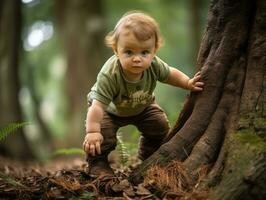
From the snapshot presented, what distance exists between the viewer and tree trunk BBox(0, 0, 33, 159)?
10.8 meters

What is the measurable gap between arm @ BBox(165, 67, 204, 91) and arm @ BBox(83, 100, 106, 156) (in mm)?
851

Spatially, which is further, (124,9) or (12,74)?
(124,9)

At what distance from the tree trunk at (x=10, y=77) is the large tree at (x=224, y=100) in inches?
273

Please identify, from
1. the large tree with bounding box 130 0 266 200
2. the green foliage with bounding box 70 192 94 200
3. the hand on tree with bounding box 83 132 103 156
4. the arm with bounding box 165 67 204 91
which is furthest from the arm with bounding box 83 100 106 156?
the arm with bounding box 165 67 204 91

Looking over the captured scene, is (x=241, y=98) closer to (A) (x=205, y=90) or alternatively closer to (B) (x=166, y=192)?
(A) (x=205, y=90)

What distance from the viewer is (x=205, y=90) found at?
176 inches

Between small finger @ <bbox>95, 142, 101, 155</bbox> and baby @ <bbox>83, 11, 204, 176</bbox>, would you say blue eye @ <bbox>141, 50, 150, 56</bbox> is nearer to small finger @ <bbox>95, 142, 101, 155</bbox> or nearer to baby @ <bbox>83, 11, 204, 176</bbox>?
baby @ <bbox>83, 11, 204, 176</bbox>

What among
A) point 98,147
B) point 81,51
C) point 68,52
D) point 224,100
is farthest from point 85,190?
point 68,52

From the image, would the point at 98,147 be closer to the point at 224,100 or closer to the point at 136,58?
the point at 136,58

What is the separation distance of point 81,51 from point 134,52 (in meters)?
9.18

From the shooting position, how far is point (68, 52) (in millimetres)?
13586

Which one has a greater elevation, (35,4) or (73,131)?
(35,4)

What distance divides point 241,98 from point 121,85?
1091mm

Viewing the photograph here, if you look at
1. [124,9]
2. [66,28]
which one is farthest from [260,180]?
[124,9]
